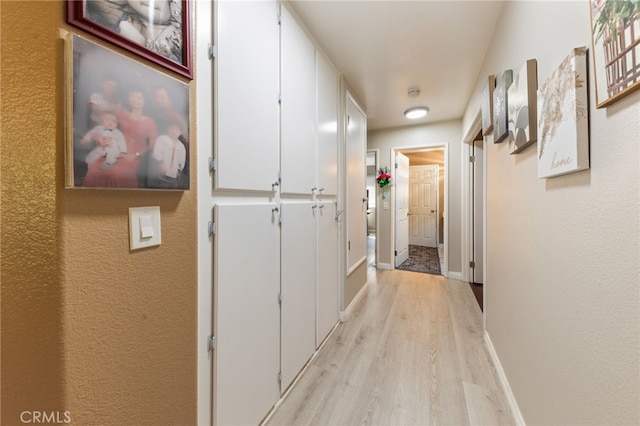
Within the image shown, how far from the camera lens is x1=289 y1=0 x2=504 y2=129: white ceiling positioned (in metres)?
1.59

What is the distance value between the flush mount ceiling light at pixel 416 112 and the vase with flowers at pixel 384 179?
93 cm

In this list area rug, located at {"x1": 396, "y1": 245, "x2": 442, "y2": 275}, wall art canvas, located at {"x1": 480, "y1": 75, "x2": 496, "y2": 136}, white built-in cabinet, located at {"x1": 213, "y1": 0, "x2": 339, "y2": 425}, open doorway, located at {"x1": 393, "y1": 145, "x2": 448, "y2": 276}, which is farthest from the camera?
open doorway, located at {"x1": 393, "y1": 145, "x2": 448, "y2": 276}

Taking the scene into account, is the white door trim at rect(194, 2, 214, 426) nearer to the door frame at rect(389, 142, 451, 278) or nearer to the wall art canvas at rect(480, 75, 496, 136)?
the wall art canvas at rect(480, 75, 496, 136)

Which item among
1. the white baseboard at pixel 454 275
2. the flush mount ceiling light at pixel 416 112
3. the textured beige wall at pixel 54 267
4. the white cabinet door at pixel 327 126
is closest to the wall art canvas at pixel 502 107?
the white cabinet door at pixel 327 126

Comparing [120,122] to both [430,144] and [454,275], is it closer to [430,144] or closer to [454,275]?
[430,144]

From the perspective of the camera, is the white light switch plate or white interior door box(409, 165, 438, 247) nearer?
the white light switch plate

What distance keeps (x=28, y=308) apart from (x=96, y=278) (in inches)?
5.1

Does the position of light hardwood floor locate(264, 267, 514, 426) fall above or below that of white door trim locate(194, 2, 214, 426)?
below

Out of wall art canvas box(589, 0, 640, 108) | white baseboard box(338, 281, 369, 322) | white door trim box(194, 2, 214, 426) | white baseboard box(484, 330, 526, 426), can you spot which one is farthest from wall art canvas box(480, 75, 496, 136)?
white baseboard box(338, 281, 369, 322)

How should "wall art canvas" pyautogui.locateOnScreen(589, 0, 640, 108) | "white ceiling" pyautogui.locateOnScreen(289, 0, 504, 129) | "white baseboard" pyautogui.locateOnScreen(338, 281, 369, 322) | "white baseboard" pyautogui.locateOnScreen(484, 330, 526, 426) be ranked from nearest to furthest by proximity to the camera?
"wall art canvas" pyautogui.locateOnScreen(589, 0, 640, 108) < "white baseboard" pyautogui.locateOnScreen(484, 330, 526, 426) < "white ceiling" pyautogui.locateOnScreen(289, 0, 504, 129) < "white baseboard" pyautogui.locateOnScreen(338, 281, 369, 322)

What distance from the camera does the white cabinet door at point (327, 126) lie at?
199cm

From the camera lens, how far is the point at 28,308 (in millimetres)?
578

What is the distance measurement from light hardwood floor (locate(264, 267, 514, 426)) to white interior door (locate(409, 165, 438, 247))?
3247mm

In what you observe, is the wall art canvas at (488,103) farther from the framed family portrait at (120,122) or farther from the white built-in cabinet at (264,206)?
the framed family portrait at (120,122)
